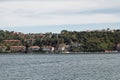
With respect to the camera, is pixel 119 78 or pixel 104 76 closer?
pixel 119 78

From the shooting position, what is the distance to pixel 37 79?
230 ft

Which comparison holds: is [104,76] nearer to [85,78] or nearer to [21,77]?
[85,78]

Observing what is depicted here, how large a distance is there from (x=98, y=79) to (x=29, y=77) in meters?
9.94

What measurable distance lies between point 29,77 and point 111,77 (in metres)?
11.2

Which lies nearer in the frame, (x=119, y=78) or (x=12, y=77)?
(x=119, y=78)

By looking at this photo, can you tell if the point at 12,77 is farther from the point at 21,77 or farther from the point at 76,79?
the point at 76,79

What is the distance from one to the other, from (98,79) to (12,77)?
12347 mm

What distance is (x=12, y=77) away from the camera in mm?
74000

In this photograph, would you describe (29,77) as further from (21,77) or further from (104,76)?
(104,76)

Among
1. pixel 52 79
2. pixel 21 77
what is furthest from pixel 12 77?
pixel 52 79

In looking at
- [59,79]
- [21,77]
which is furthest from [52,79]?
[21,77]

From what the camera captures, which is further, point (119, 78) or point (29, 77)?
point (29, 77)

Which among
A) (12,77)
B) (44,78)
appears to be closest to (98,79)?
(44,78)

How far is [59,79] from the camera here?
7012 centimetres
